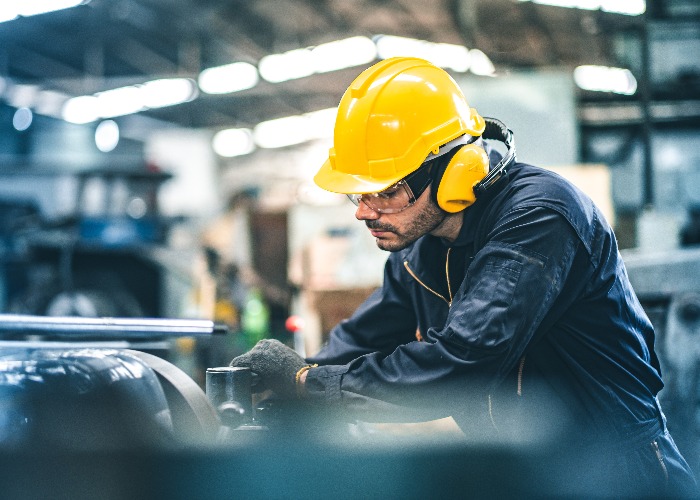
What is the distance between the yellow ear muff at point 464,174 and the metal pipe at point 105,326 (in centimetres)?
83

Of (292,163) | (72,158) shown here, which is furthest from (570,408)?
(292,163)

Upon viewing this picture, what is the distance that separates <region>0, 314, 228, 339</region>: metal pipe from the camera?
6.46ft

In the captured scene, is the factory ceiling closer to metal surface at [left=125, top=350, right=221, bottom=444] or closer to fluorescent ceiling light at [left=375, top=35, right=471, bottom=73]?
fluorescent ceiling light at [left=375, top=35, right=471, bottom=73]

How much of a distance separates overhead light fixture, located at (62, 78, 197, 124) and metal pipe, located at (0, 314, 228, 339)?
11.6 m

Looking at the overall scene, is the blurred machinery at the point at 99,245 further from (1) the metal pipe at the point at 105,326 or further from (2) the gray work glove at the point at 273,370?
(2) the gray work glove at the point at 273,370

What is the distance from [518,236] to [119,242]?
19.6 feet

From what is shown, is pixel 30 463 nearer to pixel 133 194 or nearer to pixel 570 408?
pixel 570 408

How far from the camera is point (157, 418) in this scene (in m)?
1.54

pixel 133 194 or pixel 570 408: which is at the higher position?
pixel 133 194

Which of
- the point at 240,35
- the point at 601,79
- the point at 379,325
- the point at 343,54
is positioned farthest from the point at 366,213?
the point at 601,79

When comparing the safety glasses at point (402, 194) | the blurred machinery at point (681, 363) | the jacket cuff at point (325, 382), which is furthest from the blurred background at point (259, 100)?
the safety glasses at point (402, 194)

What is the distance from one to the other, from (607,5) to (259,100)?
812 centimetres

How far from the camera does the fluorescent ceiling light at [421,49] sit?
11.6 metres

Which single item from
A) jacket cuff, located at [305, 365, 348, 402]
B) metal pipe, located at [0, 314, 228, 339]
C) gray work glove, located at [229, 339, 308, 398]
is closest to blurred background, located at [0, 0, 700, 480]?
metal pipe, located at [0, 314, 228, 339]
